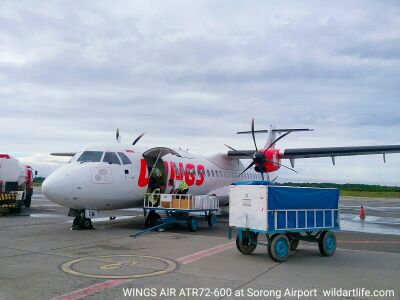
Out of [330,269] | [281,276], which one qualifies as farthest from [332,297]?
[330,269]

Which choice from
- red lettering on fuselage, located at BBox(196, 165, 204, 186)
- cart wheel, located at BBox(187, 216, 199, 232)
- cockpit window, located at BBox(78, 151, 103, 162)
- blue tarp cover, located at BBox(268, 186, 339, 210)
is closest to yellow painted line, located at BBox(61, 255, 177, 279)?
blue tarp cover, located at BBox(268, 186, 339, 210)

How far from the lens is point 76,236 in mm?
12461

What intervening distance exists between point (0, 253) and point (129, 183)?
6068 mm

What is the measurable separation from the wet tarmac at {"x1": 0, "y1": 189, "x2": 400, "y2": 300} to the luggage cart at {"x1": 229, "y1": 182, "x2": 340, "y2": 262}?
0.35 meters

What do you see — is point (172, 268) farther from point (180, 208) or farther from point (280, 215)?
point (180, 208)

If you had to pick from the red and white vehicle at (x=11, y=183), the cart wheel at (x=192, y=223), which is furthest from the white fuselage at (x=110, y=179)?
the red and white vehicle at (x=11, y=183)

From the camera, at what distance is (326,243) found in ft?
32.6

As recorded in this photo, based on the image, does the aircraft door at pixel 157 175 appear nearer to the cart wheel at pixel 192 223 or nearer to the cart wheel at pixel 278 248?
the cart wheel at pixel 192 223

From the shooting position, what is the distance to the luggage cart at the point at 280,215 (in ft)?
30.0

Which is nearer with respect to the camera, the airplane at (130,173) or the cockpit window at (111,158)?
the airplane at (130,173)

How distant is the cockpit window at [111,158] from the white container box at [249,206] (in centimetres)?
591

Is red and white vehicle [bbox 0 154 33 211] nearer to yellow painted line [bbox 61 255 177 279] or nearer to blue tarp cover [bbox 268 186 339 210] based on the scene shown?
yellow painted line [bbox 61 255 177 279]

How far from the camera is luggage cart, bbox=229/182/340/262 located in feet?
30.0

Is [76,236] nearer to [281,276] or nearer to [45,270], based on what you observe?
[45,270]
